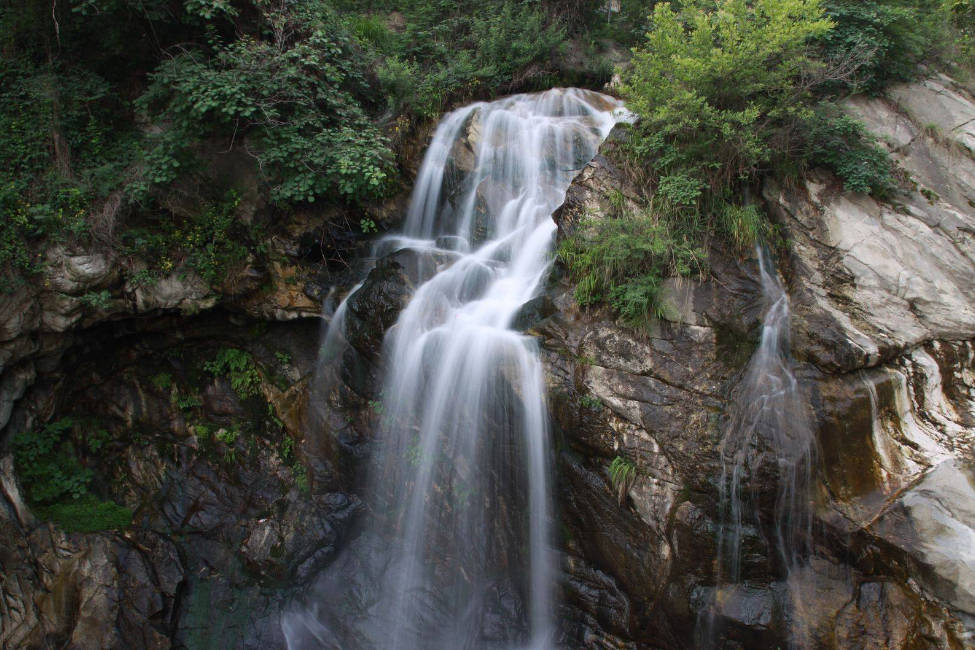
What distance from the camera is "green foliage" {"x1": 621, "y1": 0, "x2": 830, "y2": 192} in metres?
5.42

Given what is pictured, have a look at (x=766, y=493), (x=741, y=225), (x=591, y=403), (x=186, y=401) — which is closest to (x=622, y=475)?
(x=591, y=403)

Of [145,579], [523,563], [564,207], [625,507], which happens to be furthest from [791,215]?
[145,579]

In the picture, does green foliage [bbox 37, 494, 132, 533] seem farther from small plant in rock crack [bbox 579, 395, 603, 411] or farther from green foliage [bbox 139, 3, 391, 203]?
small plant in rock crack [bbox 579, 395, 603, 411]

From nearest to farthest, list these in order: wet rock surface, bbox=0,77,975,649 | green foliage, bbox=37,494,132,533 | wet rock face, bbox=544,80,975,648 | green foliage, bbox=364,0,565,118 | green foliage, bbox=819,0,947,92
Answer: wet rock face, bbox=544,80,975,648 < wet rock surface, bbox=0,77,975,649 < green foliage, bbox=819,0,947,92 < green foliage, bbox=37,494,132,533 < green foliage, bbox=364,0,565,118

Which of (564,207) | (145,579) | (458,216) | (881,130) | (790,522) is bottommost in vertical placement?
(145,579)

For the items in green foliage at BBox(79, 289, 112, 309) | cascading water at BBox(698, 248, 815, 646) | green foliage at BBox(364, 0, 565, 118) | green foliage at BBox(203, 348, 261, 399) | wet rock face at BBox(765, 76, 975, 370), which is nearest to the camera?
cascading water at BBox(698, 248, 815, 646)

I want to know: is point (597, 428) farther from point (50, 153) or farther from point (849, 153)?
point (50, 153)

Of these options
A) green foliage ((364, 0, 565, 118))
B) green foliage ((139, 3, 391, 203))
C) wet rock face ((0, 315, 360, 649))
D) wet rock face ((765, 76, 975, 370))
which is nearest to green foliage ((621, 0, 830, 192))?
wet rock face ((765, 76, 975, 370))

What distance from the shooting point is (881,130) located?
6270 mm

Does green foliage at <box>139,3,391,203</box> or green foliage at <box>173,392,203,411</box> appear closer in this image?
green foliage at <box>139,3,391,203</box>

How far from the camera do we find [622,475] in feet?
16.3

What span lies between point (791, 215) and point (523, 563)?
5102 millimetres

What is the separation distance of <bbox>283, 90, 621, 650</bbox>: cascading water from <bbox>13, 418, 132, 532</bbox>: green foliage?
3138 millimetres

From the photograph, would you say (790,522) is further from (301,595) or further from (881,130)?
(301,595)
